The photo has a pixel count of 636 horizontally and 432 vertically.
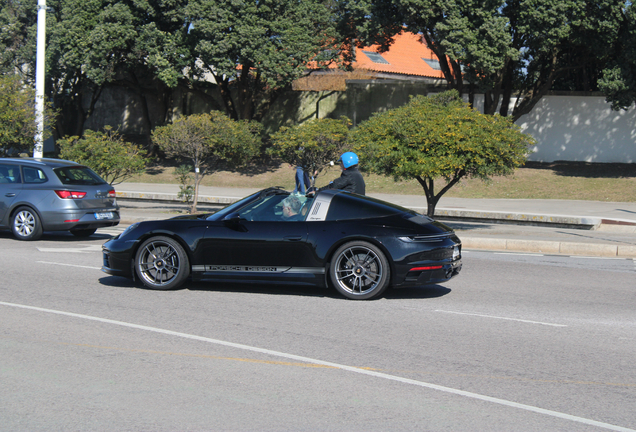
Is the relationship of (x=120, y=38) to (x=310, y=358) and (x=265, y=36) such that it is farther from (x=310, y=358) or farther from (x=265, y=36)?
(x=310, y=358)

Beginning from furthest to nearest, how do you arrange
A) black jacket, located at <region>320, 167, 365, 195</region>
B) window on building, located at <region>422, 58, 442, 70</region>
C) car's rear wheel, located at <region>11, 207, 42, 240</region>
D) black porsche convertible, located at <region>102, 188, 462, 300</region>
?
window on building, located at <region>422, 58, 442, 70</region> < car's rear wheel, located at <region>11, 207, 42, 240</region> < black jacket, located at <region>320, 167, 365, 195</region> < black porsche convertible, located at <region>102, 188, 462, 300</region>

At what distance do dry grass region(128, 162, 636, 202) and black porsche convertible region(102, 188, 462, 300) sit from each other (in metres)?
Answer: 19.0

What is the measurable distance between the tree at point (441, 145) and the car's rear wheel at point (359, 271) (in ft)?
24.8

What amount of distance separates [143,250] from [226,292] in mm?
1198

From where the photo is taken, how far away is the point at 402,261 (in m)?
7.62

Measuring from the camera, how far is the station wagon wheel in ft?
26.9

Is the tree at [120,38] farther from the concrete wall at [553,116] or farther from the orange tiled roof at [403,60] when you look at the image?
the orange tiled roof at [403,60]

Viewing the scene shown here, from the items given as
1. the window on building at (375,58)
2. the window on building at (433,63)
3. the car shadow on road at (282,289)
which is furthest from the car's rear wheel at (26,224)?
the window on building at (433,63)

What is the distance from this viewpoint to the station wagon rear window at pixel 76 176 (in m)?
12.7

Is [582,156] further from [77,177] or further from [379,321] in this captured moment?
[379,321]

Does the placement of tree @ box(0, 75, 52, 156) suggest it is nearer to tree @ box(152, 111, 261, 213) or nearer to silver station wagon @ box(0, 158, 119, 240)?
tree @ box(152, 111, 261, 213)

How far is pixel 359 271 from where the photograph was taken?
783 cm

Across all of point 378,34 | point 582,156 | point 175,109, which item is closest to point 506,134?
point 378,34

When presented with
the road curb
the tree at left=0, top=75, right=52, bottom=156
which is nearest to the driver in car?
the road curb
